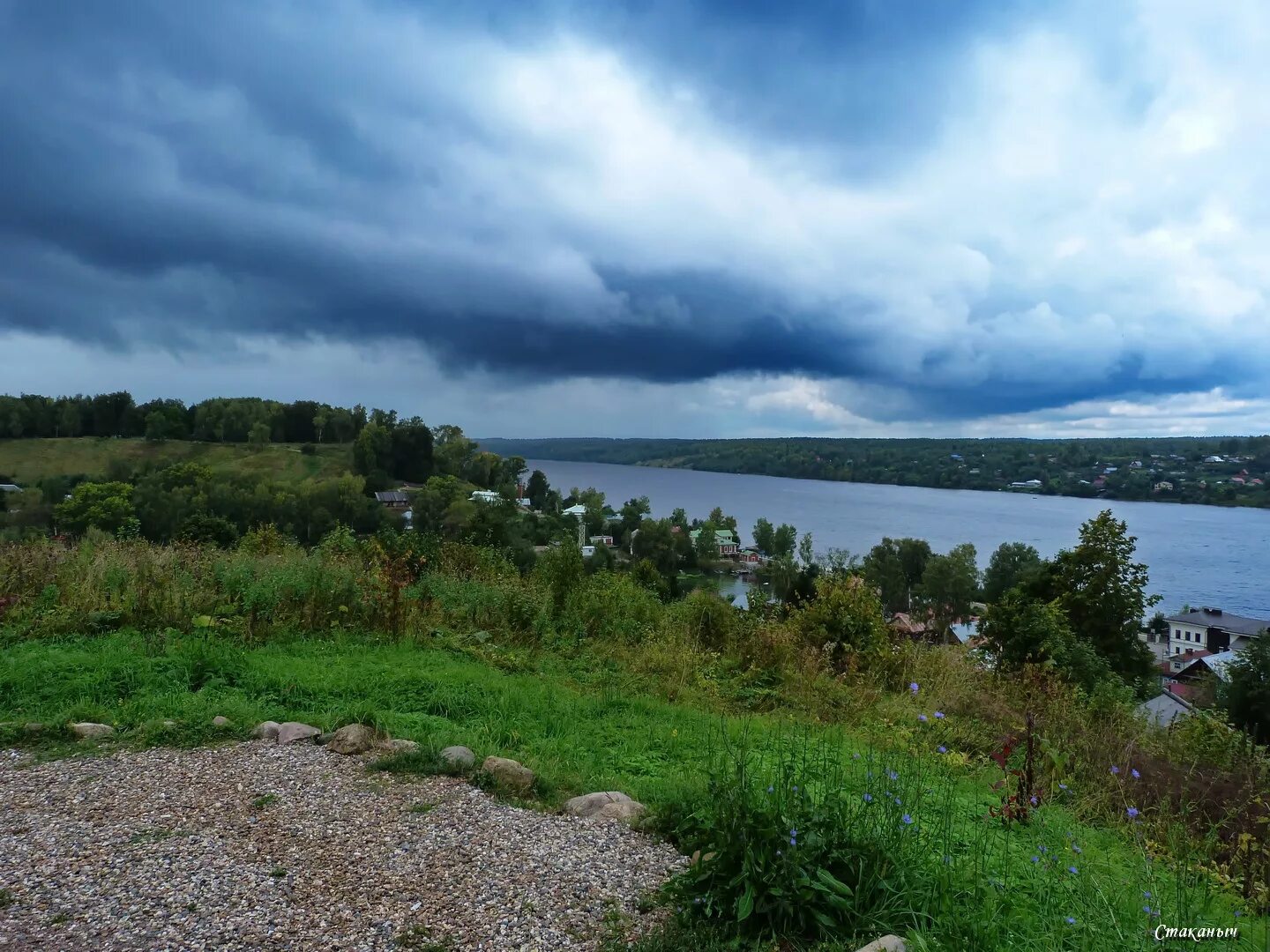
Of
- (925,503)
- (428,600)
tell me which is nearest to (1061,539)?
(925,503)

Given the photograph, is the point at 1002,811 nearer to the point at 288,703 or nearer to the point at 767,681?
the point at 767,681

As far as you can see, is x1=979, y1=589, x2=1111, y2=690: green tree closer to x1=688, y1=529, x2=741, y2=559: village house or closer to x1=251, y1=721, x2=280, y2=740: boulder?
x1=251, y1=721, x2=280, y2=740: boulder

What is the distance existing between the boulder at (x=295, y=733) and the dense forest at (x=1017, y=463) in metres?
101

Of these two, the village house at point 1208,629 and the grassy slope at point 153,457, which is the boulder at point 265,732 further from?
the grassy slope at point 153,457

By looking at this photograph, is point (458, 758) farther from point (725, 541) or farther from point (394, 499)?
point (725, 541)

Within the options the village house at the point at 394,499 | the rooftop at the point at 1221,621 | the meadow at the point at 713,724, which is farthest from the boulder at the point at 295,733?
the rooftop at the point at 1221,621

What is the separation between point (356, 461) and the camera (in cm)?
5788

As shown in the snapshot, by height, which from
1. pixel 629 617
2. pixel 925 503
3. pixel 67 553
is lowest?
pixel 925 503

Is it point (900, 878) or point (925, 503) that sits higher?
point (900, 878)

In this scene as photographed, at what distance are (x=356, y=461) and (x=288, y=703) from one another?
2221 inches

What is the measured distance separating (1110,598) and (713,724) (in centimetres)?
1735

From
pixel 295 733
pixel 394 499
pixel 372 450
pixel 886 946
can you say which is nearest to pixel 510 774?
pixel 295 733

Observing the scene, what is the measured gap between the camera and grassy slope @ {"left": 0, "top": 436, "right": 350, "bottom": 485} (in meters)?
46.2

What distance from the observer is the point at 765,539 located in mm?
59469
